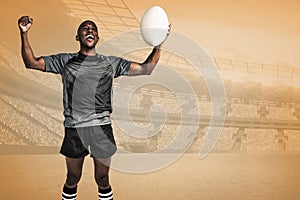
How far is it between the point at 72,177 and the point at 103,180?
5.9 inches

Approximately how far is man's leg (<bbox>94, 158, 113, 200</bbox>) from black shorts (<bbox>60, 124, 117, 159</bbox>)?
45 millimetres

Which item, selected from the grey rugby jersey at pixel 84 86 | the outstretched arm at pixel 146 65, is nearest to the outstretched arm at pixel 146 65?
the outstretched arm at pixel 146 65

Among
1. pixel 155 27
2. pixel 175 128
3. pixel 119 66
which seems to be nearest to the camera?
pixel 155 27

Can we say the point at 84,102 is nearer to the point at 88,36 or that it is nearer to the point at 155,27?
the point at 88,36

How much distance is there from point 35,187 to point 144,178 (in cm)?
55

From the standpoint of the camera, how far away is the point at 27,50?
82.7 inches

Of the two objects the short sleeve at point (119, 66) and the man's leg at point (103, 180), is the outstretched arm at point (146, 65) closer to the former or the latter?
the short sleeve at point (119, 66)

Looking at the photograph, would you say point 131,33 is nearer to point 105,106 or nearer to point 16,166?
point 105,106

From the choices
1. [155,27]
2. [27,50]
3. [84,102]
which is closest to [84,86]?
[84,102]

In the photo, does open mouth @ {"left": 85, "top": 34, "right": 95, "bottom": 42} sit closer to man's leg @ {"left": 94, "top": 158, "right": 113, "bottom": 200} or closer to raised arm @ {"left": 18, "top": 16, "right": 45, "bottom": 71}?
raised arm @ {"left": 18, "top": 16, "right": 45, "bottom": 71}

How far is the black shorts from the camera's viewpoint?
6.81ft

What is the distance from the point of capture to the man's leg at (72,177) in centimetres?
212

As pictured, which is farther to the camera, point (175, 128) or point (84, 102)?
point (175, 128)

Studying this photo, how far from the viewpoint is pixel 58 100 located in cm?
219
